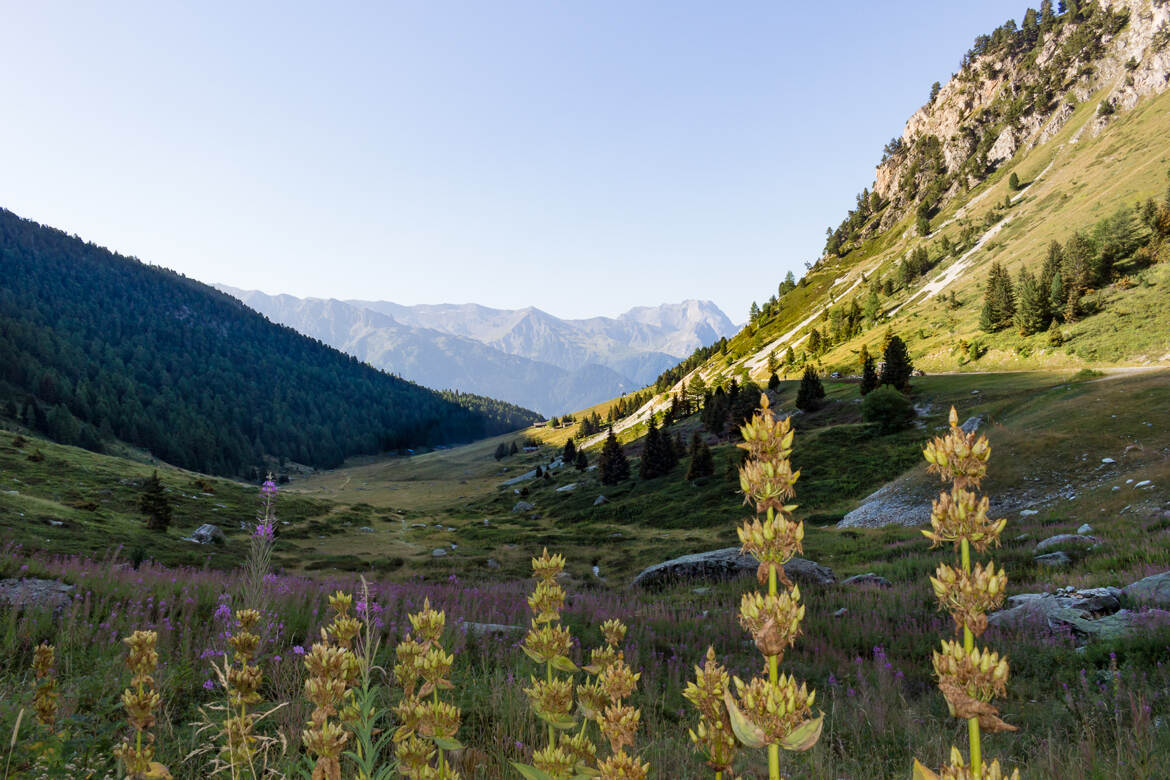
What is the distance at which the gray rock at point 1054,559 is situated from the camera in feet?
40.3

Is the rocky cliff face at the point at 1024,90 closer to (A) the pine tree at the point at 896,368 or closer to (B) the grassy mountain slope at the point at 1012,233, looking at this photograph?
(B) the grassy mountain slope at the point at 1012,233

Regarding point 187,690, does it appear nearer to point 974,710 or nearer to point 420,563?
point 974,710

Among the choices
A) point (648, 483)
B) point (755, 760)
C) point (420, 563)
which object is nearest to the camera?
point (755, 760)

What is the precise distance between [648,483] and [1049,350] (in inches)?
1827

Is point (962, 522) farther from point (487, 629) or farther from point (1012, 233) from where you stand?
point (1012, 233)

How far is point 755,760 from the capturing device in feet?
14.1

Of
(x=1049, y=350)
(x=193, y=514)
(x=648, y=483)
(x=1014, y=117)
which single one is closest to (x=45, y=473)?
(x=193, y=514)

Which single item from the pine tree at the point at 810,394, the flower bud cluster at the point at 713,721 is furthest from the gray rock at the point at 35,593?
the pine tree at the point at 810,394

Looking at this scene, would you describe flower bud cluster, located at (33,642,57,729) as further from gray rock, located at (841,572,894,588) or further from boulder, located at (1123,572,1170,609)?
gray rock, located at (841,572,894,588)

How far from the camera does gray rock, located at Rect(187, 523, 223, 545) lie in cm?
3186

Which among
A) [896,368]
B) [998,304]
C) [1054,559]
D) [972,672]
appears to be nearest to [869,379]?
[896,368]

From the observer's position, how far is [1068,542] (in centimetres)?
1404

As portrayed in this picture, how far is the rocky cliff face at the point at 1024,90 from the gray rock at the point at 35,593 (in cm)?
18181

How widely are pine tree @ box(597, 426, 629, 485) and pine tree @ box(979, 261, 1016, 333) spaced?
54271 mm
